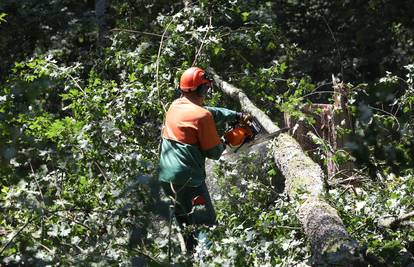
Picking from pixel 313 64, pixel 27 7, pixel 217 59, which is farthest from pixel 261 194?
pixel 313 64

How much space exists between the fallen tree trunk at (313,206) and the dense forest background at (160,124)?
0.12 metres

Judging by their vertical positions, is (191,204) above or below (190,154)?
below

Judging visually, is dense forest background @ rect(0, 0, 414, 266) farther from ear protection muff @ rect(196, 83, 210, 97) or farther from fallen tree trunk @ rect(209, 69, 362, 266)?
ear protection muff @ rect(196, 83, 210, 97)

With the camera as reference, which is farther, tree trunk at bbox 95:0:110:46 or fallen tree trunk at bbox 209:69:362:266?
tree trunk at bbox 95:0:110:46

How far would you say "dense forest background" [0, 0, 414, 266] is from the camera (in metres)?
3.07

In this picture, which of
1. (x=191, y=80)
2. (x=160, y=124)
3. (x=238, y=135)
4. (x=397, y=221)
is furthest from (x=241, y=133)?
(x=160, y=124)

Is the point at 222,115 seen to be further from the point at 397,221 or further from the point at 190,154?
the point at 397,221

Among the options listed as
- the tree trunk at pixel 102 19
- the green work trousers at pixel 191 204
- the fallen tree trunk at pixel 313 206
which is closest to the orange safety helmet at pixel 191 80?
the green work trousers at pixel 191 204

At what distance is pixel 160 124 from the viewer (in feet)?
23.7

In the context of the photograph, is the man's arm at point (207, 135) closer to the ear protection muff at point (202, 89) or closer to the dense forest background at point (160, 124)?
the ear protection muff at point (202, 89)

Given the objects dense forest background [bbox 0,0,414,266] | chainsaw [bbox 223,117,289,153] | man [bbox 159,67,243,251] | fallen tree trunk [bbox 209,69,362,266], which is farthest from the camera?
chainsaw [bbox 223,117,289,153]

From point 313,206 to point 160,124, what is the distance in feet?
8.70

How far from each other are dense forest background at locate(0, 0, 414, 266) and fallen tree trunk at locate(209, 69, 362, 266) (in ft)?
0.40

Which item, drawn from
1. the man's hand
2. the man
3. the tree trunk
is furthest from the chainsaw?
the tree trunk
